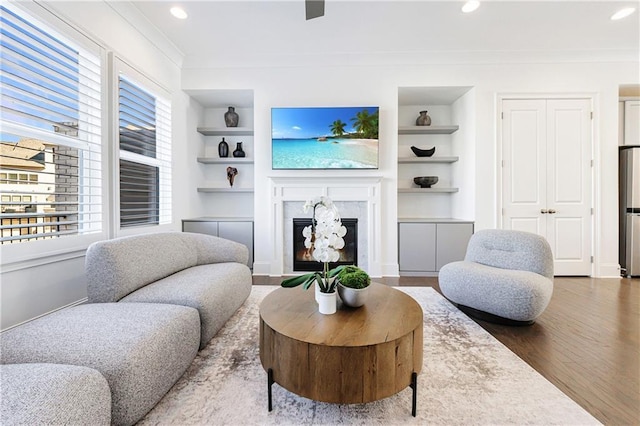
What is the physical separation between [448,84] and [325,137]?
1821mm

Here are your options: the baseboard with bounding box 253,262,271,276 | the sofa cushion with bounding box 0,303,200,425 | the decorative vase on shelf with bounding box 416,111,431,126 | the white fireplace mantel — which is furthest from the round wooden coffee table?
the decorative vase on shelf with bounding box 416,111,431,126

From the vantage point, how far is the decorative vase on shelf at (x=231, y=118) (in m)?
4.16

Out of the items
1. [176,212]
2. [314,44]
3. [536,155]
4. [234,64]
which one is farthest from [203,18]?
[536,155]

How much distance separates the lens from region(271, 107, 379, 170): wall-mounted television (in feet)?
12.0

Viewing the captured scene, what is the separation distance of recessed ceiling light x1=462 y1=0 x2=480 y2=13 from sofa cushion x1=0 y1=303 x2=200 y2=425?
364 centimetres

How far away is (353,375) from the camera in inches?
46.2

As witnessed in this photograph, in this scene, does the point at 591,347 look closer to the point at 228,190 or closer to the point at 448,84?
the point at 448,84

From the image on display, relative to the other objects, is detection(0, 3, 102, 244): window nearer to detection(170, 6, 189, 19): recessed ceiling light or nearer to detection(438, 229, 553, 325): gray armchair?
detection(170, 6, 189, 19): recessed ceiling light

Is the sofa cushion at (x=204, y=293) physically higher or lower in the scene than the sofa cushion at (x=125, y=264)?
lower

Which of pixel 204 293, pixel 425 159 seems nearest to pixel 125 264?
pixel 204 293

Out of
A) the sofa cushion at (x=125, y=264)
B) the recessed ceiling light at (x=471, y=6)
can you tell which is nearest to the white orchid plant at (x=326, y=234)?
the sofa cushion at (x=125, y=264)

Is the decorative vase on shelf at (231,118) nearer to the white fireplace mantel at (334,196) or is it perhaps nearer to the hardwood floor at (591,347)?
the white fireplace mantel at (334,196)

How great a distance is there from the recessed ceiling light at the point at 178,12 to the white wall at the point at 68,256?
1.45 feet

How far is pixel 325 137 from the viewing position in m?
3.69
